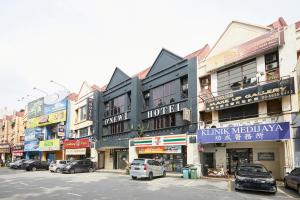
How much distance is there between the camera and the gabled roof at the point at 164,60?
31.0 m

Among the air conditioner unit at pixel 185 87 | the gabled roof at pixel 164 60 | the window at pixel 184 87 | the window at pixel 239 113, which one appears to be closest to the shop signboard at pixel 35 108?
the gabled roof at pixel 164 60

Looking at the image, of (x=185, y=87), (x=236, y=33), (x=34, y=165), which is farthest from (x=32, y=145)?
(x=236, y=33)

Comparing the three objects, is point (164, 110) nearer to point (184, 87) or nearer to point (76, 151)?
point (184, 87)

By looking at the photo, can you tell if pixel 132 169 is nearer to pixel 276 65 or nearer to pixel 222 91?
pixel 222 91

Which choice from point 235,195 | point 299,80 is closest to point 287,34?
point 299,80

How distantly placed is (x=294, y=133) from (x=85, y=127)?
32598 mm

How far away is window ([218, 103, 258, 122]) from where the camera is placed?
22797 mm

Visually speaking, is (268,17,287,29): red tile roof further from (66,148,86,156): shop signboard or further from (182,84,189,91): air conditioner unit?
(66,148,86,156): shop signboard

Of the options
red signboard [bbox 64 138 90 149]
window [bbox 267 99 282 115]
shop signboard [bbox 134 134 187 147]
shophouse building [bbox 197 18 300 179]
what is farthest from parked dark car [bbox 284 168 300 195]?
red signboard [bbox 64 138 90 149]

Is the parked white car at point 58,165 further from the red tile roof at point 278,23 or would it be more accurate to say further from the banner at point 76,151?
the red tile roof at point 278,23

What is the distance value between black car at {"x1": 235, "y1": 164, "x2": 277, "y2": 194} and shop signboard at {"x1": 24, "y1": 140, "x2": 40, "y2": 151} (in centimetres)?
4719

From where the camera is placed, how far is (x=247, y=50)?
2303 cm

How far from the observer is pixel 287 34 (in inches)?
808

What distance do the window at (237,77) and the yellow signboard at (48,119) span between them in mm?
31820
